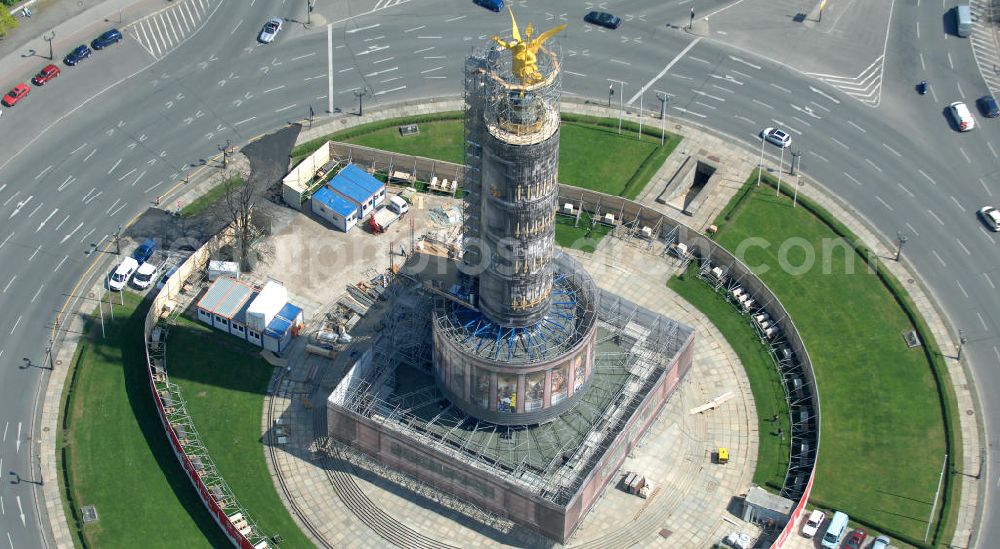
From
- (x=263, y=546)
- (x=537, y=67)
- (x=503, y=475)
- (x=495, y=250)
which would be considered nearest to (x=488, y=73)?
(x=537, y=67)

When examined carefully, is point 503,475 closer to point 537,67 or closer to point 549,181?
point 549,181

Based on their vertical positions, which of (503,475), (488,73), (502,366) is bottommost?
(503,475)

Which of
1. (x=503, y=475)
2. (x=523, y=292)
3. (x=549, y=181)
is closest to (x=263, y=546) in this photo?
(x=503, y=475)

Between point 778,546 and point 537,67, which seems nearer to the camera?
point 537,67

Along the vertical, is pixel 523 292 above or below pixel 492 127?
below

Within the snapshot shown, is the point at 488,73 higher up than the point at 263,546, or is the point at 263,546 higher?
the point at 488,73

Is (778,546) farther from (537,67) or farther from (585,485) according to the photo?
(537,67)
